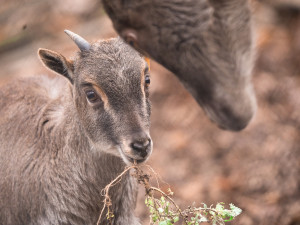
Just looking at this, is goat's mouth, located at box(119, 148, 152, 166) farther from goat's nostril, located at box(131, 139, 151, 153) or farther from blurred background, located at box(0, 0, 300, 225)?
blurred background, located at box(0, 0, 300, 225)

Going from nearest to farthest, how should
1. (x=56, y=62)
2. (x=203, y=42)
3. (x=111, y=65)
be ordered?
(x=203, y=42), (x=111, y=65), (x=56, y=62)

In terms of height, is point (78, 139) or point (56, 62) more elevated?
point (56, 62)

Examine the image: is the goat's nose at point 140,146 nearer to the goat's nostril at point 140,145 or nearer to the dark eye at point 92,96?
the goat's nostril at point 140,145

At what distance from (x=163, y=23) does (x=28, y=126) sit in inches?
86.4

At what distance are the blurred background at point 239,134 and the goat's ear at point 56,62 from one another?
8.81 feet

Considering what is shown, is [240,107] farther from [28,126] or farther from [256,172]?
[256,172]

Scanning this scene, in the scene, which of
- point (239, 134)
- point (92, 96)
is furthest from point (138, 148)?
point (239, 134)

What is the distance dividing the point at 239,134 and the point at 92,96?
4092 millimetres

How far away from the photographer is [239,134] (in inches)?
328

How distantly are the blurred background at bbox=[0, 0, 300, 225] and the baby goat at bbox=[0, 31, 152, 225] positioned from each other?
7.60 feet

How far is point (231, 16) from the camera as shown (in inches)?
149

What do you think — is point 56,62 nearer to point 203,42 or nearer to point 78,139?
point 78,139

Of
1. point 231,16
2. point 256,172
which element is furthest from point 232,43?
point 256,172

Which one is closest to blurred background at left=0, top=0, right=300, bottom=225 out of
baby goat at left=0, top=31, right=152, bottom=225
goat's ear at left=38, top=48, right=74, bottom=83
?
baby goat at left=0, top=31, right=152, bottom=225
